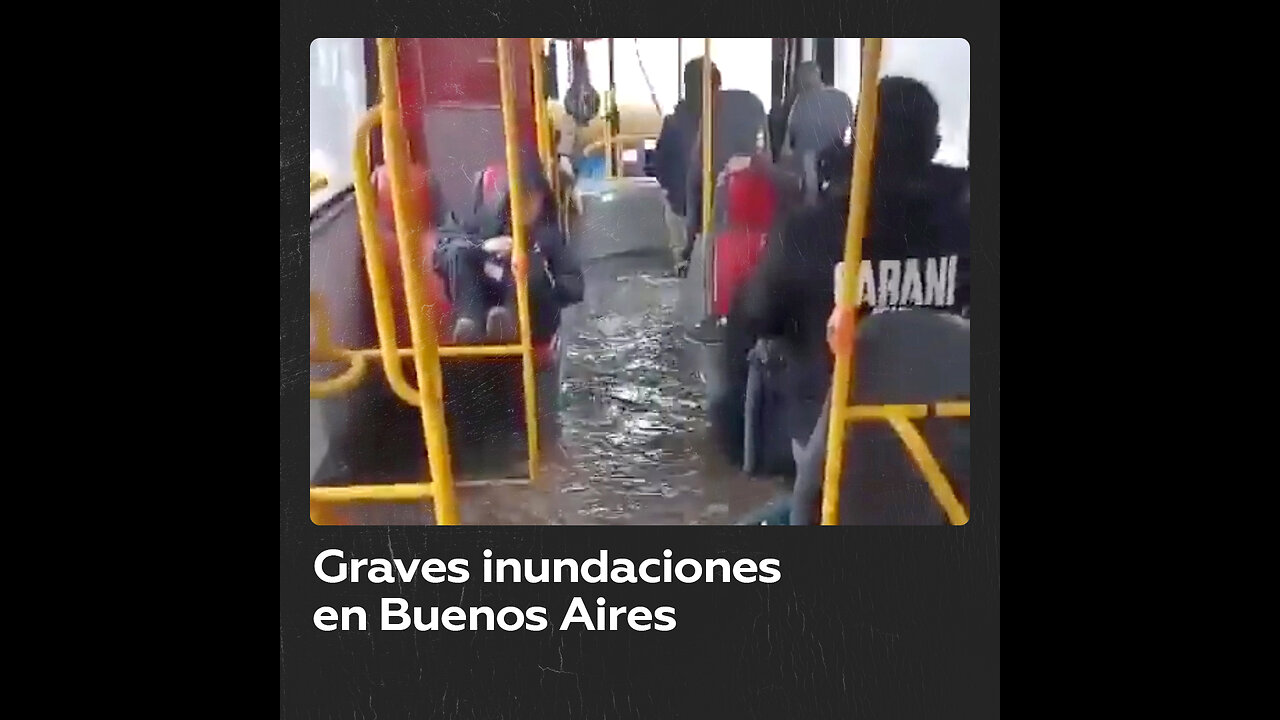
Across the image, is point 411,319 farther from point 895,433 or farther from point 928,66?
point 928,66

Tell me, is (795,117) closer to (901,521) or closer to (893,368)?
(893,368)

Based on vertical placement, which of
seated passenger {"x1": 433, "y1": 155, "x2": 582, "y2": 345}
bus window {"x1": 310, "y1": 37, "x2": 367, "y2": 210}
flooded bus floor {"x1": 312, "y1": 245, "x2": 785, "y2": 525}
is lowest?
flooded bus floor {"x1": 312, "y1": 245, "x2": 785, "y2": 525}

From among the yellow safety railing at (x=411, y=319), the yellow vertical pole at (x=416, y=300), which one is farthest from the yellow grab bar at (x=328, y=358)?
the yellow vertical pole at (x=416, y=300)

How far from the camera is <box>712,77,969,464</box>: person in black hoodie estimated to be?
1984 mm

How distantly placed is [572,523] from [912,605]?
0.63 meters

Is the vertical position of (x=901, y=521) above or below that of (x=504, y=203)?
below

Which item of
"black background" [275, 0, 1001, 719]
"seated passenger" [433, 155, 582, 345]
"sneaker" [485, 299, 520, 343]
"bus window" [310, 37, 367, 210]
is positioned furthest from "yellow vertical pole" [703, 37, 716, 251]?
"bus window" [310, 37, 367, 210]

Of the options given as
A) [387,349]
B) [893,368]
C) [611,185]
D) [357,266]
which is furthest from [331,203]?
[893,368]

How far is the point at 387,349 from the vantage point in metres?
2.00

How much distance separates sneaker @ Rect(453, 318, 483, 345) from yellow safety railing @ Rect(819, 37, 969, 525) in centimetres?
46

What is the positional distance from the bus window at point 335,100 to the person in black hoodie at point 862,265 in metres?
0.75

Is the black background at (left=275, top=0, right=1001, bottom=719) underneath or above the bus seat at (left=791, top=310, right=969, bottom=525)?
underneath

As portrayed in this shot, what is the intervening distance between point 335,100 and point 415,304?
378mm

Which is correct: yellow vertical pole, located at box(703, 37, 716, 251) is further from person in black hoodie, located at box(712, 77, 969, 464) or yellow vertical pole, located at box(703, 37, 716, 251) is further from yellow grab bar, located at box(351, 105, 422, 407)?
yellow grab bar, located at box(351, 105, 422, 407)
